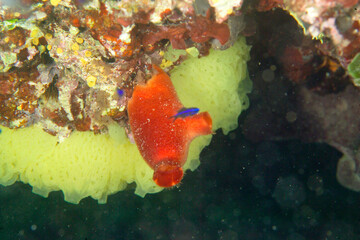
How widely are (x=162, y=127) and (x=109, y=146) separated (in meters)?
1.83

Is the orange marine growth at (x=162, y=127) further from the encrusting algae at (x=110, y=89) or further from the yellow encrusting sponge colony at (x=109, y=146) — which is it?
the yellow encrusting sponge colony at (x=109, y=146)

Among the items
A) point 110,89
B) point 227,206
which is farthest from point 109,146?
point 227,206

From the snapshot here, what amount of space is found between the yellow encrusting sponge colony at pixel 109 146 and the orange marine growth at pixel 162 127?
3.04 ft

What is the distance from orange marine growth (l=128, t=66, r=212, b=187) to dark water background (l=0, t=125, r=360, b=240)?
244 centimetres

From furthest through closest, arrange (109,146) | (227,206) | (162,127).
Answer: (227,206) → (109,146) → (162,127)

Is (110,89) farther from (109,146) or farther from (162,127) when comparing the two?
(109,146)

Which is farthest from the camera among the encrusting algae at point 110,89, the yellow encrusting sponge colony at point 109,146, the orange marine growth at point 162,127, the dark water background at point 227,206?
the dark water background at point 227,206

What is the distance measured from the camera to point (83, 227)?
690cm

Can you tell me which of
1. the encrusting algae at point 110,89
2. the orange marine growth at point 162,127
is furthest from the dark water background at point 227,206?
the orange marine growth at point 162,127

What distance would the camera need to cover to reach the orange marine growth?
3104mm

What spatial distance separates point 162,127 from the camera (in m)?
3.18

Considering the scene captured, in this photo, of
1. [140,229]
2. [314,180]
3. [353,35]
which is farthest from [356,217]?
[140,229]

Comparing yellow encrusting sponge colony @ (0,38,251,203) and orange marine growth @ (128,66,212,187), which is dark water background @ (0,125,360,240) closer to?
yellow encrusting sponge colony @ (0,38,251,203)

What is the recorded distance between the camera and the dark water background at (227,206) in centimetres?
531
